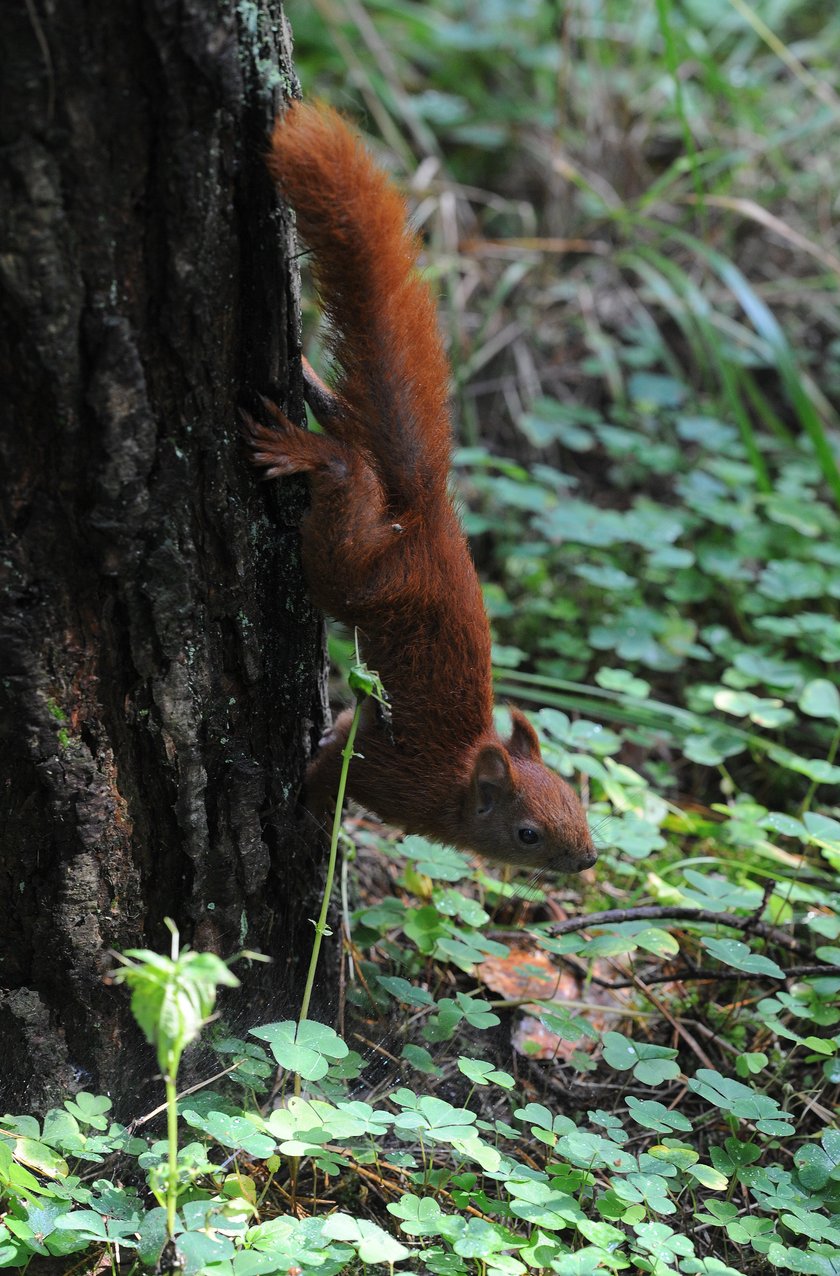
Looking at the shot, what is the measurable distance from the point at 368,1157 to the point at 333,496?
1082 mm

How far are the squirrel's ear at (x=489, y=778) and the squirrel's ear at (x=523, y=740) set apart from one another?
0.47ft

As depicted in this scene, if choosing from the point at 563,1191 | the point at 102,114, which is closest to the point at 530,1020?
the point at 563,1191

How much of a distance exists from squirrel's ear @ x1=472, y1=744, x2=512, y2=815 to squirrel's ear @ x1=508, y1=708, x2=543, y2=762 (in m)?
0.14

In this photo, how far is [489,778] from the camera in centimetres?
241

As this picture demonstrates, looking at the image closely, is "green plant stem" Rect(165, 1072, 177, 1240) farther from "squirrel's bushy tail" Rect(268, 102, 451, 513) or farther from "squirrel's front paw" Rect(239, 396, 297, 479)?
"squirrel's bushy tail" Rect(268, 102, 451, 513)

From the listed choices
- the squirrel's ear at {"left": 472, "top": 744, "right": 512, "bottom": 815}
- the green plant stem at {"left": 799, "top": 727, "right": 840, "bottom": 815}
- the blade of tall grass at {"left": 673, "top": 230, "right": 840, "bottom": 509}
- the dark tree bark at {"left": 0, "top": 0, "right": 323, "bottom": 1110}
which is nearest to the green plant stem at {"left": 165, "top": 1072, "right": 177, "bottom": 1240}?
the dark tree bark at {"left": 0, "top": 0, "right": 323, "bottom": 1110}

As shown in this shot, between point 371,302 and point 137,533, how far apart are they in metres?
0.57

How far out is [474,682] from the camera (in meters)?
2.30

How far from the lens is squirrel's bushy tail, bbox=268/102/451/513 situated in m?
1.67

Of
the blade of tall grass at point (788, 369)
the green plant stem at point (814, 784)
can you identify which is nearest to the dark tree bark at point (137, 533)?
the green plant stem at point (814, 784)

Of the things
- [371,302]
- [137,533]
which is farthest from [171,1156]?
[371,302]

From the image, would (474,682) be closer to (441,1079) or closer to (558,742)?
(441,1079)

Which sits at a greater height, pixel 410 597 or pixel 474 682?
pixel 410 597

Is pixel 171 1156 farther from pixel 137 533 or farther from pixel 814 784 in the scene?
pixel 814 784
